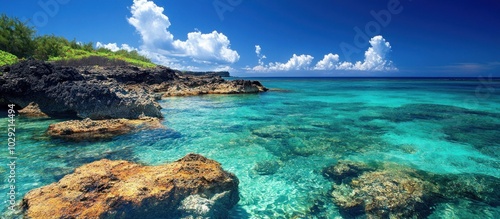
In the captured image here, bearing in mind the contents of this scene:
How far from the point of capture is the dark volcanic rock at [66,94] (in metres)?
14.5

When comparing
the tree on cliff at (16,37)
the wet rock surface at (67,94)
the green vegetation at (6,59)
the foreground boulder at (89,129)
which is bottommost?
the foreground boulder at (89,129)

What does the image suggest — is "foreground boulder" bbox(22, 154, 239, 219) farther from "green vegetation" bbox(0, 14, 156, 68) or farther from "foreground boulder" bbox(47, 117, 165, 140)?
"green vegetation" bbox(0, 14, 156, 68)

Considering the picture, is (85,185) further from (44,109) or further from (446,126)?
(446,126)

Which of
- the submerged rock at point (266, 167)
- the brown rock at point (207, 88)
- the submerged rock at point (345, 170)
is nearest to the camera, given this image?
the submerged rock at point (345, 170)

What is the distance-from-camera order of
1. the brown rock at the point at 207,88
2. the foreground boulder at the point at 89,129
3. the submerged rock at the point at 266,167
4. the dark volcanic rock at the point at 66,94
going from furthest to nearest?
the brown rock at the point at 207,88 < the dark volcanic rock at the point at 66,94 < the foreground boulder at the point at 89,129 < the submerged rock at the point at 266,167

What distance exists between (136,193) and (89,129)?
8.59 m

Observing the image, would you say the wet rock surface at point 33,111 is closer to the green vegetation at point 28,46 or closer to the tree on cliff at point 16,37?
the green vegetation at point 28,46

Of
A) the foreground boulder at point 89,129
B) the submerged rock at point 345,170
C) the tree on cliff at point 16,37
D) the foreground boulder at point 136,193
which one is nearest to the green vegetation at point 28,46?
the tree on cliff at point 16,37

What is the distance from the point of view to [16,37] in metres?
32.4

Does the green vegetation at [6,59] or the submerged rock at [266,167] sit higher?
the green vegetation at [6,59]

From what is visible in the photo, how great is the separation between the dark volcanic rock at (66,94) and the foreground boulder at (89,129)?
197cm

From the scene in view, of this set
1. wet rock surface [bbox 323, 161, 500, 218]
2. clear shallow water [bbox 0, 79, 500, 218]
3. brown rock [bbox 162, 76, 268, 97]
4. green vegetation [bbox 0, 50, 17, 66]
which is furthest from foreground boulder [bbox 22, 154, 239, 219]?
brown rock [bbox 162, 76, 268, 97]

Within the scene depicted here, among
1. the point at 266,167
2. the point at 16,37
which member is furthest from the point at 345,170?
the point at 16,37

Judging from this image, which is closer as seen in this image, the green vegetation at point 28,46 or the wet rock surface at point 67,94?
the wet rock surface at point 67,94
